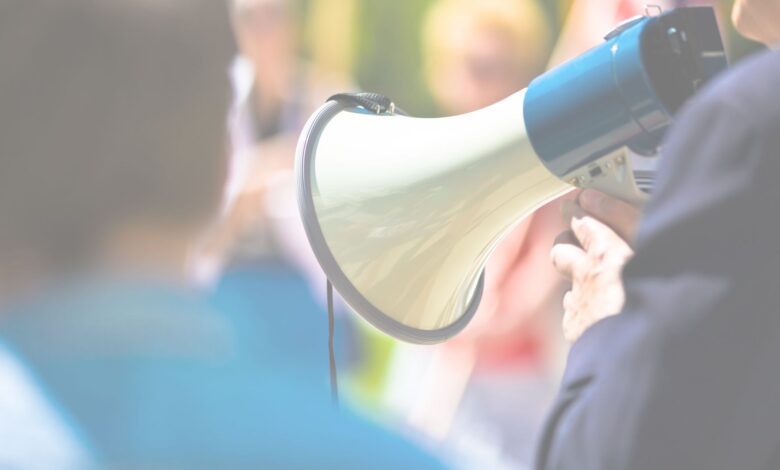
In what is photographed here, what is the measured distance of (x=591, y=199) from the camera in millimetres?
1531

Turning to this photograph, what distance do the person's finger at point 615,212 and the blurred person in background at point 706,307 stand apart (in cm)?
31

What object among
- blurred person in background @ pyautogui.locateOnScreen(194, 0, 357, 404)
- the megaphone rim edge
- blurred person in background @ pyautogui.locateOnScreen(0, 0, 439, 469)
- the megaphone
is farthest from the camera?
blurred person in background @ pyautogui.locateOnScreen(194, 0, 357, 404)

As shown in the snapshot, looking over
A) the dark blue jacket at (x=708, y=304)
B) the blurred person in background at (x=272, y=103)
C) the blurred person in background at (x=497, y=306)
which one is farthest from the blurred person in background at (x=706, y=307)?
the blurred person in background at (x=272, y=103)

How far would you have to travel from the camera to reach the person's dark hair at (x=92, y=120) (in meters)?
0.94

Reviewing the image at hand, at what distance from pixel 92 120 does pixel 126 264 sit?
0.11 meters

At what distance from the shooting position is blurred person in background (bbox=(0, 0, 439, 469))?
857mm

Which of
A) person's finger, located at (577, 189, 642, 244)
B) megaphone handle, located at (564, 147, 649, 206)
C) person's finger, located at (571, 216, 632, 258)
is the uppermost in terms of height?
megaphone handle, located at (564, 147, 649, 206)

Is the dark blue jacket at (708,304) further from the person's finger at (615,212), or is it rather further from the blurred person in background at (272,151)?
the blurred person in background at (272,151)

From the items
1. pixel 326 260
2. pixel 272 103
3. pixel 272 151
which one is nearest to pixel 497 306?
pixel 272 151

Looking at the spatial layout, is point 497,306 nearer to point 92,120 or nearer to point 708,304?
point 708,304

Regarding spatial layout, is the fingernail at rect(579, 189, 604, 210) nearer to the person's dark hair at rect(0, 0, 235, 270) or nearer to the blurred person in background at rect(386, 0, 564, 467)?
the person's dark hair at rect(0, 0, 235, 270)

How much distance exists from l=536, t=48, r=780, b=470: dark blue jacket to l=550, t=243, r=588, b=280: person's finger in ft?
1.02

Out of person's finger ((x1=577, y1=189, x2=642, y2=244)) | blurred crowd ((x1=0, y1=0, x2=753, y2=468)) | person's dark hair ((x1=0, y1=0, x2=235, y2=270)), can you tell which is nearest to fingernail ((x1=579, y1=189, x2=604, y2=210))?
person's finger ((x1=577, y1=189, x2=642, y2=244))

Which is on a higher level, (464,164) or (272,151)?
(464,164)
